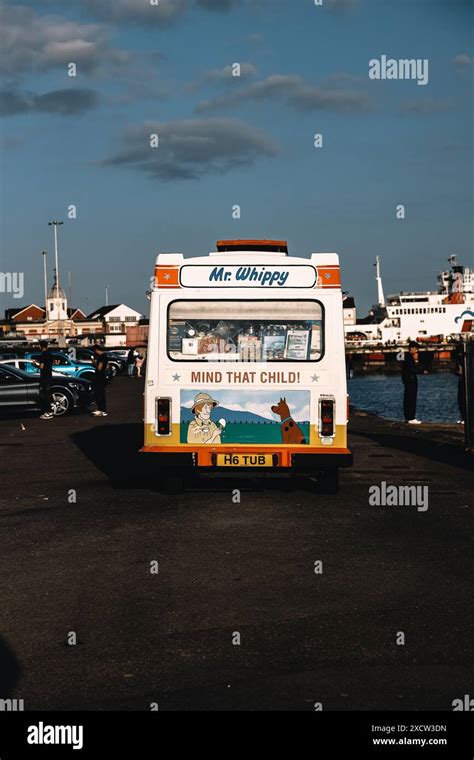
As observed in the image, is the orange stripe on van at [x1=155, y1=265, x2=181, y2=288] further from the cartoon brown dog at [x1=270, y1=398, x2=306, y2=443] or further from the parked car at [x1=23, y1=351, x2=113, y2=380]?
the parked car at [x1=23, y1=351, x2=113, y2=380]

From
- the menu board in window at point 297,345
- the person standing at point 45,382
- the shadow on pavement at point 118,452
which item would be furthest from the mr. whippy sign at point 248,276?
the person standing at point 45,382

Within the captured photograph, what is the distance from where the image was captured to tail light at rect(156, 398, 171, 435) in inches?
500

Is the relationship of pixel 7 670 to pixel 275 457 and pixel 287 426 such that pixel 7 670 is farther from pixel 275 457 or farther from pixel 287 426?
pixel 287 426

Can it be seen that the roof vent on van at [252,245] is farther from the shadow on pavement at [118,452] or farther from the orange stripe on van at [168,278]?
the shadow on pavement at [118,452]

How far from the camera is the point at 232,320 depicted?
41.8 ft

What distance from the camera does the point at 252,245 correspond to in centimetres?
1377

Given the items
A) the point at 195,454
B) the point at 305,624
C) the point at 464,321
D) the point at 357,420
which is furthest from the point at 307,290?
the point at 464,321

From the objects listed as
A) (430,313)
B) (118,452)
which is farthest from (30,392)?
(430,313)

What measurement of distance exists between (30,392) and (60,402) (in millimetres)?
1296

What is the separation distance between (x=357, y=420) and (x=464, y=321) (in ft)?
463

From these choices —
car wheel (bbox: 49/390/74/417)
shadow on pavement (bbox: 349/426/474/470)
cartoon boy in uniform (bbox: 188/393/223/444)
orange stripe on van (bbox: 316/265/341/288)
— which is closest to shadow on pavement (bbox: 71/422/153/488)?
cartoon boy in uniform (bbox: 188/393/223/444)
